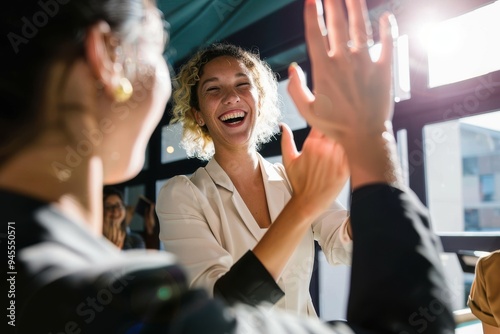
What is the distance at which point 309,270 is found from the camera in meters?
0.96

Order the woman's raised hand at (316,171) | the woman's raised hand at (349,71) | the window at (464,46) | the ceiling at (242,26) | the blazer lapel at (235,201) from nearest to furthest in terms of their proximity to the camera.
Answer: the woman's raised hand at (349,71)
the woman's raised hand at (316,171)
the blazer lapel at (235,201)
the window at (464,46)
the ceiling at (242,26)

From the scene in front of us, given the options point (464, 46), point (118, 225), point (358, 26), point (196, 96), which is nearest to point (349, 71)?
point (358, 26)

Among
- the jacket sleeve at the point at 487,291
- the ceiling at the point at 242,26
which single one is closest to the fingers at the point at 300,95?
the jacket sleeve at the point at 487,291

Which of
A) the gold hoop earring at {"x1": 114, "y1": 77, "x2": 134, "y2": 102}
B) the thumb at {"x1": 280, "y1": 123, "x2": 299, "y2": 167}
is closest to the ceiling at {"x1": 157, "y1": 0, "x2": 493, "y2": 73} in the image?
the thumb at {"x1": 280, "y1": 123, "x2": 299, "y2": 167}

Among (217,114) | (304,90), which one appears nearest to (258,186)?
(217,114)

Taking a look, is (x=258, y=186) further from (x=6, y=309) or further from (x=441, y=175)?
(x=441, y=175)

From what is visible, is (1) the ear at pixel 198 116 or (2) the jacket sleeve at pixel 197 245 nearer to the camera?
(2) the jacket sleeve at pixel 197 245

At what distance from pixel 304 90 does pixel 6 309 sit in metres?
0.32

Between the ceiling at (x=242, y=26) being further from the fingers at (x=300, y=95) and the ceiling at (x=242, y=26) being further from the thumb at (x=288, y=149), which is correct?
the fingers at (x=300, y=95)

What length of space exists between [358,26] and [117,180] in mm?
250

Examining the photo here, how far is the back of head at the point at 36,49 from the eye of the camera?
0.32m

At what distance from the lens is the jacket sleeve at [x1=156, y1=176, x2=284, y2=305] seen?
0.61 m

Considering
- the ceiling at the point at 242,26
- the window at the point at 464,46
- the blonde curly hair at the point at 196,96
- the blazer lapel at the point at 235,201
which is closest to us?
the blazer lapel at the point at 235,201

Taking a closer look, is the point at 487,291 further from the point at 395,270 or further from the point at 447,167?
the point at 395,270
